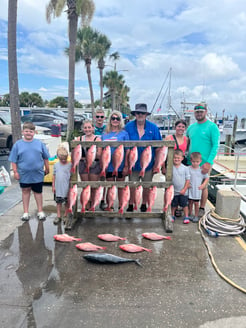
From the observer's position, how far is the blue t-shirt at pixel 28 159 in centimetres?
415

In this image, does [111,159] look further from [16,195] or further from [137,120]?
[16,195]

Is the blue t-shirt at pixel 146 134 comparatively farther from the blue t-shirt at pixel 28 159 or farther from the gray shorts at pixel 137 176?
the blue t-shirt at pixel 28 159

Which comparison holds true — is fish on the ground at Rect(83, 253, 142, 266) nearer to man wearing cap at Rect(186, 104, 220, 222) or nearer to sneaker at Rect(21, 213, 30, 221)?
sneaker at Rect(21, 213, 30, 221)

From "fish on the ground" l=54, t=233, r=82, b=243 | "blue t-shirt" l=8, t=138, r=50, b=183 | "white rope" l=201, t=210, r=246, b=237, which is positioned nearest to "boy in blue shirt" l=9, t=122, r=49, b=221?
"blue t-shirt" l=8, t=138, r=50, b=183

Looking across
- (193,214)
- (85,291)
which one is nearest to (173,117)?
(193,214)

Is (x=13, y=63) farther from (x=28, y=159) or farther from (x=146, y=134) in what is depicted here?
(x=146, y=134)

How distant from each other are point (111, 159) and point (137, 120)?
81 centimetres

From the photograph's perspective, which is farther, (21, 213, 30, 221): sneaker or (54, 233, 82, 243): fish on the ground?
(21, 213, 30, 221): sneaker

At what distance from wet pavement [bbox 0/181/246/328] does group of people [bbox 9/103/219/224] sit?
642mm

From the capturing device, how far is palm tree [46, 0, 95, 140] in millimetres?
14031

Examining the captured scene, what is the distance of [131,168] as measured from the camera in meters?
4.16

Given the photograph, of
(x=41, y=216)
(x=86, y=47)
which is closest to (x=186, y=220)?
(x=41, y=216)

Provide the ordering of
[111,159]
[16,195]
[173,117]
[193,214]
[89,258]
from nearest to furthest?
1. [89,258]
2. [111,159]
3. [193,214]
4. [16,195]
5. [173,117]

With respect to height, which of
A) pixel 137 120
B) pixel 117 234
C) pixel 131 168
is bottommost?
pixel 117 234
